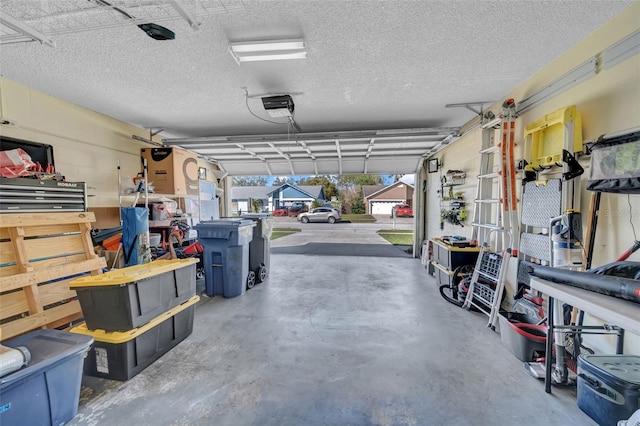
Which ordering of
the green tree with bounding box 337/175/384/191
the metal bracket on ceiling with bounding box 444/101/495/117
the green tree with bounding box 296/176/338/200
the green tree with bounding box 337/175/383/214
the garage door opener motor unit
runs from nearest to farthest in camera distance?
the garage door opener motor unit < the metal bracket on ceiling with bounding box 444/101/495/117 < the green tree with bounding box 337/175/383/214 < the green tree with bounding box 296/176/338/200 < the green tree with bounding box 337/175/384/191

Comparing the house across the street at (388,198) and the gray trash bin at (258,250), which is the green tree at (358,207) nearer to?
the house across the street at (388,198)

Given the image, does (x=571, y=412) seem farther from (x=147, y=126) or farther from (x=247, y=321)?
(x=147, y=126)

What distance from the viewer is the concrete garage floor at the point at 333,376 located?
1.59 metres

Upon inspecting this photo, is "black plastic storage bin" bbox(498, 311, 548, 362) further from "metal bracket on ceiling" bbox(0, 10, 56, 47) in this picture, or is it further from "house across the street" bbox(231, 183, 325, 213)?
"house across the street" bbox(231, 183, 325, 213)

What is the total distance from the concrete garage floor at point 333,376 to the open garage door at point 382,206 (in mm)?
20496

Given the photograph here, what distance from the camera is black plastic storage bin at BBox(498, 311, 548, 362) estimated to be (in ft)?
6.74

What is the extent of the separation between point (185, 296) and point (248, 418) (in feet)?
4.52

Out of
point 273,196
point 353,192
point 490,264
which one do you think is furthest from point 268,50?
point 353,192

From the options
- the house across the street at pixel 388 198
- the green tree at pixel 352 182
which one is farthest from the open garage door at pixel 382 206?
the green tree at pixel 352 182

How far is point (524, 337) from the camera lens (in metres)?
2.08

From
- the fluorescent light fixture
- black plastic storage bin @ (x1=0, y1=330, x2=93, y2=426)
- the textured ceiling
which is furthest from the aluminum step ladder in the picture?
black plastic storage bin @ (x1=0, y1=330, x2=93, y2=426)

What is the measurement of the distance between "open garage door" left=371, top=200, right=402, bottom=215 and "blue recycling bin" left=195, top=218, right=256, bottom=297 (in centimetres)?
2050

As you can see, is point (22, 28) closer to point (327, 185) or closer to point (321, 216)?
point (321, 216)

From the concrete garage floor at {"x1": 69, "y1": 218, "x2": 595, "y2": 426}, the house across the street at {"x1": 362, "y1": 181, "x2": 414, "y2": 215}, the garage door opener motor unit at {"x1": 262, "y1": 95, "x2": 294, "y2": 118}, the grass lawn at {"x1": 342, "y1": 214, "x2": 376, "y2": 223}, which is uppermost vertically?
the garage door opener motor unit at {"x1": 262, "y1": 95, "x2": 294, "y2": 118}
